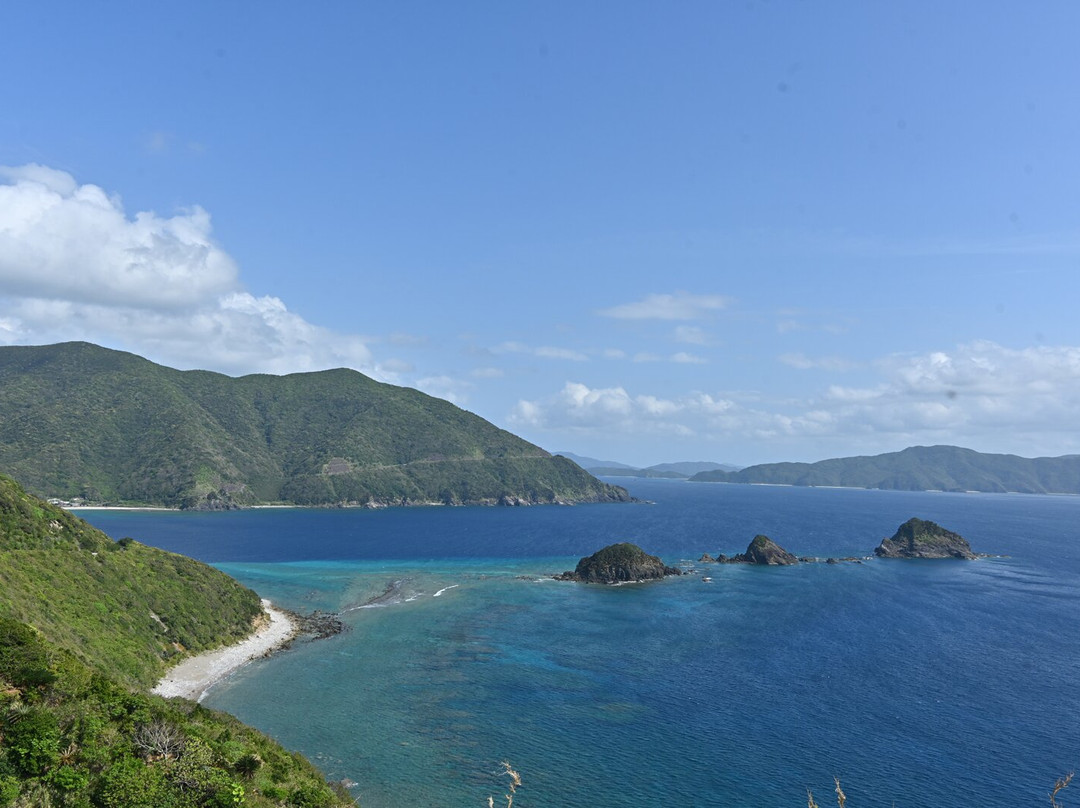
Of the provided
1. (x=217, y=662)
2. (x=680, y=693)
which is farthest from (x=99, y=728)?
(x=680, y=693)

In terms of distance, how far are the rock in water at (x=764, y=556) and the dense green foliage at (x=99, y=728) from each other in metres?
139

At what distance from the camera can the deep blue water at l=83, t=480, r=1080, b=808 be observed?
184ft

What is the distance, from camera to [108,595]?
81438 millimetres

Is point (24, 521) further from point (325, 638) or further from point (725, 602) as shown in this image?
point (725, 602)

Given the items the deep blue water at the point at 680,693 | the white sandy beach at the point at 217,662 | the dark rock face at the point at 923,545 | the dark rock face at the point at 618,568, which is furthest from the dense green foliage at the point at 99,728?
the dark rock face at the point at 923,545

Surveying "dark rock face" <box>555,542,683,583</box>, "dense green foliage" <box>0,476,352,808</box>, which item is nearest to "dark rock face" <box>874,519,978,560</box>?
"dark rock face" <box>555,542,683,583</box>

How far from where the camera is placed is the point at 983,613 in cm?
11688

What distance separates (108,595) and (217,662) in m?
16.0

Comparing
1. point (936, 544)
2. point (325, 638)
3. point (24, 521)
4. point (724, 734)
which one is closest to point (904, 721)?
point (724, 734)

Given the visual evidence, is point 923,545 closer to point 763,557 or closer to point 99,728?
point 763,557

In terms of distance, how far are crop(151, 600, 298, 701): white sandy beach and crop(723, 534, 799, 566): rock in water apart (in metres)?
115

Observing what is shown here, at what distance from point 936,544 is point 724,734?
509ft

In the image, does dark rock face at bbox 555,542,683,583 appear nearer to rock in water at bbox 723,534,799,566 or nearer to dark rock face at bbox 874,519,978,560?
rock in water at bbox 723,534,799,566

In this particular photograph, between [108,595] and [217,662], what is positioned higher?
[108,595]
